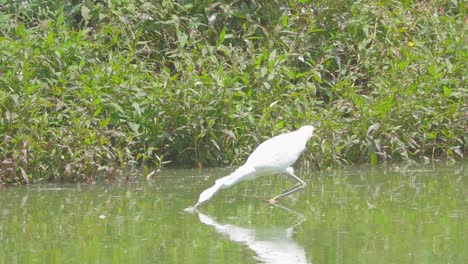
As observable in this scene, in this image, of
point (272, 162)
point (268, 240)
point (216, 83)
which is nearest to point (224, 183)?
point (272, 162)

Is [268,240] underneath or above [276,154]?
underneath

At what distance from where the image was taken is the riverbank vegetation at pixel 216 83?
852 cm

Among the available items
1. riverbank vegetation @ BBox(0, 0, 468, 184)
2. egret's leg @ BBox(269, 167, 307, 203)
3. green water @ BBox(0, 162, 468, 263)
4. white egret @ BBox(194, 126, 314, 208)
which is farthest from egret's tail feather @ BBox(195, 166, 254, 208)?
riverbank vegetation @ BBox(0, 0, 468, 184)

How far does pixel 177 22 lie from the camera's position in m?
10.1

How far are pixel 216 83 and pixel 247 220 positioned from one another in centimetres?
241

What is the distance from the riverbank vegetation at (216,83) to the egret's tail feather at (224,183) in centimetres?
140

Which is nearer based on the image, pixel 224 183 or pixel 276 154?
pixel 224 183

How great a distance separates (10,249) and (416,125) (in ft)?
15.0

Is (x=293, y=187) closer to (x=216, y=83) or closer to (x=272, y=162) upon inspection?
(x=272, y=162)

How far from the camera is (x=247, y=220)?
6.84 m

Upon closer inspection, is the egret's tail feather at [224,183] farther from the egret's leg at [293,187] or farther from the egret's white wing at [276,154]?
the egret's leg at [293,187]

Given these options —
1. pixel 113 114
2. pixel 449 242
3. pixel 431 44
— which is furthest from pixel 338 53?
pixel 449 242

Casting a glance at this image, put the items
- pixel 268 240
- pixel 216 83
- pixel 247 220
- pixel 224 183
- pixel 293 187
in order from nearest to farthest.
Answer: pixel 268 240 < pixel 247 220 < pixel 224 183 < pixel 293 187 < pixel 216 83

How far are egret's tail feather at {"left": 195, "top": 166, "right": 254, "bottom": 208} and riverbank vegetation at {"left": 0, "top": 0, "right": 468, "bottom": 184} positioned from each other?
140 cm
